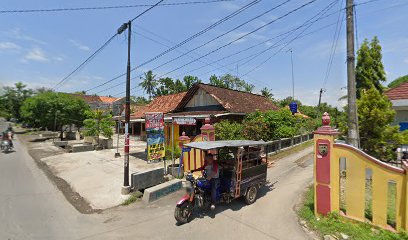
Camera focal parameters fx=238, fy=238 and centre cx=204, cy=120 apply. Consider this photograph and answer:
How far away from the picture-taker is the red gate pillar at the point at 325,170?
246 inches

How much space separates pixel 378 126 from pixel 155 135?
9.40 meters

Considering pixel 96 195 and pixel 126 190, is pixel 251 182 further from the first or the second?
pixel 96 195

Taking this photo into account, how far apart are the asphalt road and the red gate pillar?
2.99 ft

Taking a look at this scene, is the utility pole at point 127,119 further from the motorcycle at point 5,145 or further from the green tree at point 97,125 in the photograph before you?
the motorcycle at point 5,145

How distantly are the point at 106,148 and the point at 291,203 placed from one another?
1768 cm

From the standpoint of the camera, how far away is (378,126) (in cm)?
939

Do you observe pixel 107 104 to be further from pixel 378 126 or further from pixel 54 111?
pixel 378 126

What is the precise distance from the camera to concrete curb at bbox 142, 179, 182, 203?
8391 mm

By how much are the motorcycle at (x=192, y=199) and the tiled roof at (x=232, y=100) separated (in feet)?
37.1

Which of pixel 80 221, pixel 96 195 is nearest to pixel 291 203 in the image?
pixel 80 221

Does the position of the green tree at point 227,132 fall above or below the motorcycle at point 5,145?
above

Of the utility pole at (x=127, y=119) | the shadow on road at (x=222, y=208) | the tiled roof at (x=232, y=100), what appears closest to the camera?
the shadow on road at (x=222, y=208)

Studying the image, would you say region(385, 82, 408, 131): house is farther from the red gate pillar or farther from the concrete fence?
the red gate pillar

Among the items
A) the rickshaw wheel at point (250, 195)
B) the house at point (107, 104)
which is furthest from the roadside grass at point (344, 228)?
the house at point (107, 104)
